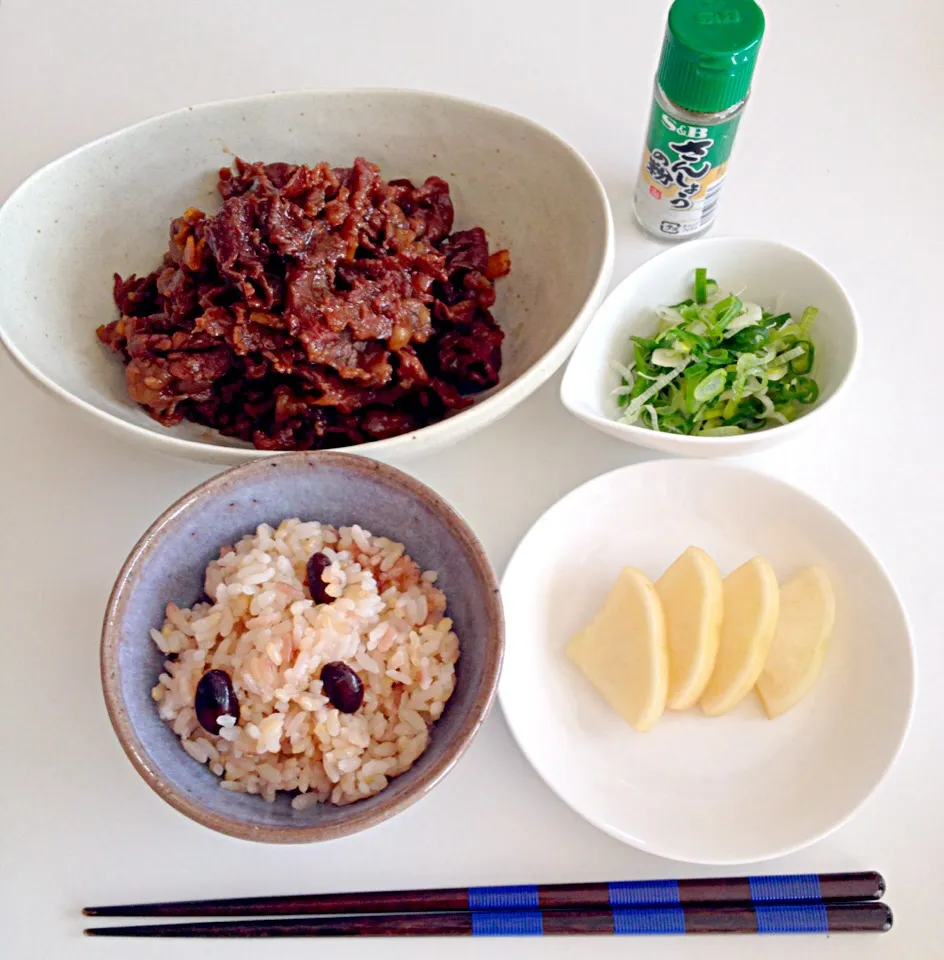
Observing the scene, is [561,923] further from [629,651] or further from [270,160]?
[270,160]

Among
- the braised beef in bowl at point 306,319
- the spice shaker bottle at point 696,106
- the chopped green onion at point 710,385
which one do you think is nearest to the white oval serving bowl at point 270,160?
the braised beef in bowl at point 306,319

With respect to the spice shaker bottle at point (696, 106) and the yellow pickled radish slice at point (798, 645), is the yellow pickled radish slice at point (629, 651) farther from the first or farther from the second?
the spice shaker bottle at point (696, 106)

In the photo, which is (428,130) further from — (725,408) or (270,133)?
(725,408)

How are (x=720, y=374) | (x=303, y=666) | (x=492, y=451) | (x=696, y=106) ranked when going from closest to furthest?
(x=303, y=666) < (x=696, y=106) < (x=720, y=374) < (x=492, y=451)

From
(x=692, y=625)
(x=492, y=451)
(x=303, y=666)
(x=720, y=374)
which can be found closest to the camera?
(x=303, y=666)

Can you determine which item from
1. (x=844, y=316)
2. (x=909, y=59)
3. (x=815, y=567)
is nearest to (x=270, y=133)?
(x=844, y=316)

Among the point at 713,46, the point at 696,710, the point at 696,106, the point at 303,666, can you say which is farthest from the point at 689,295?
the point at 303,666
